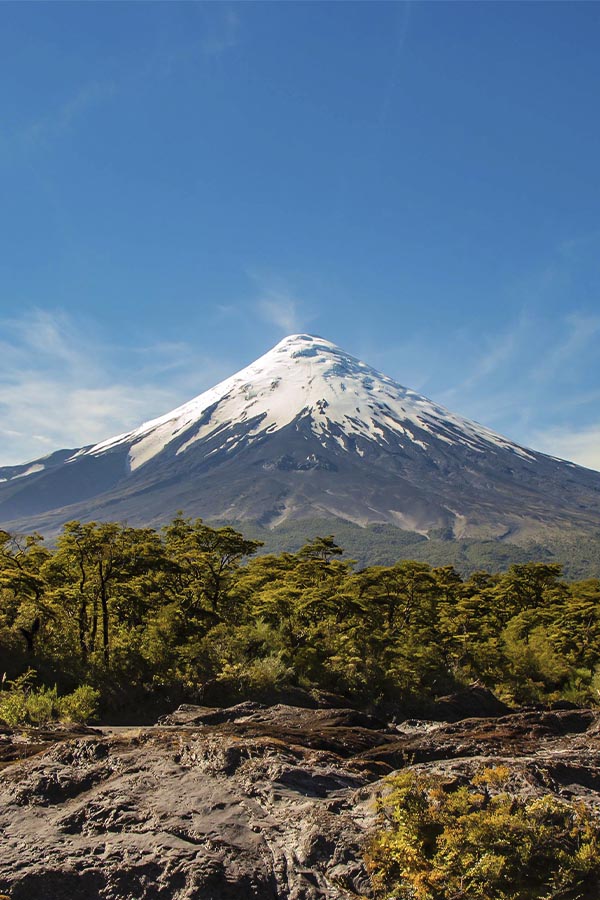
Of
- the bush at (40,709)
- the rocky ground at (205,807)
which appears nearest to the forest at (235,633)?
the bush at (40,709)

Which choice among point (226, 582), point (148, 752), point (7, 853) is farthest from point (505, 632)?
point (7, 853)

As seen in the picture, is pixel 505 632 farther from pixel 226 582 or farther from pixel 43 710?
pixel 43 710

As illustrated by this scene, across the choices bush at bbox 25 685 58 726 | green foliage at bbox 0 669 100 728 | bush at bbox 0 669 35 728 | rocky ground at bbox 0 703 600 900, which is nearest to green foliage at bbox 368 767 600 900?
rocky ground at bbox 0 703 600 900

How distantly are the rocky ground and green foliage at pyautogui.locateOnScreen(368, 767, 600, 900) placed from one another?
420 mm

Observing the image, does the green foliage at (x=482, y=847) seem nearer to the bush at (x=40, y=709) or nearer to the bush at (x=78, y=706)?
the bush at (x=40, y=709)

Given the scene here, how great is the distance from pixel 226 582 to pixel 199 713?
15.8m

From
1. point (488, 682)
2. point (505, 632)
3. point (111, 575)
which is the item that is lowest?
point (488, 682)

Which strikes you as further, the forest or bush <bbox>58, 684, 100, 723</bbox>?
the forest

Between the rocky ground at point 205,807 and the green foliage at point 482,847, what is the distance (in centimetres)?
42

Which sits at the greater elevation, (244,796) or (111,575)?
(111,575)

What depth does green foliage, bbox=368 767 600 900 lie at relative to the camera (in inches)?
256

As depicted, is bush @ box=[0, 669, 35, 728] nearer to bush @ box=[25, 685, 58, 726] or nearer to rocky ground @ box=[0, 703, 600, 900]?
bush @ box=[25, 685, 58, 726]

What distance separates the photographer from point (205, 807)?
7.77 m

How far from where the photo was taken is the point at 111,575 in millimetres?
24828
